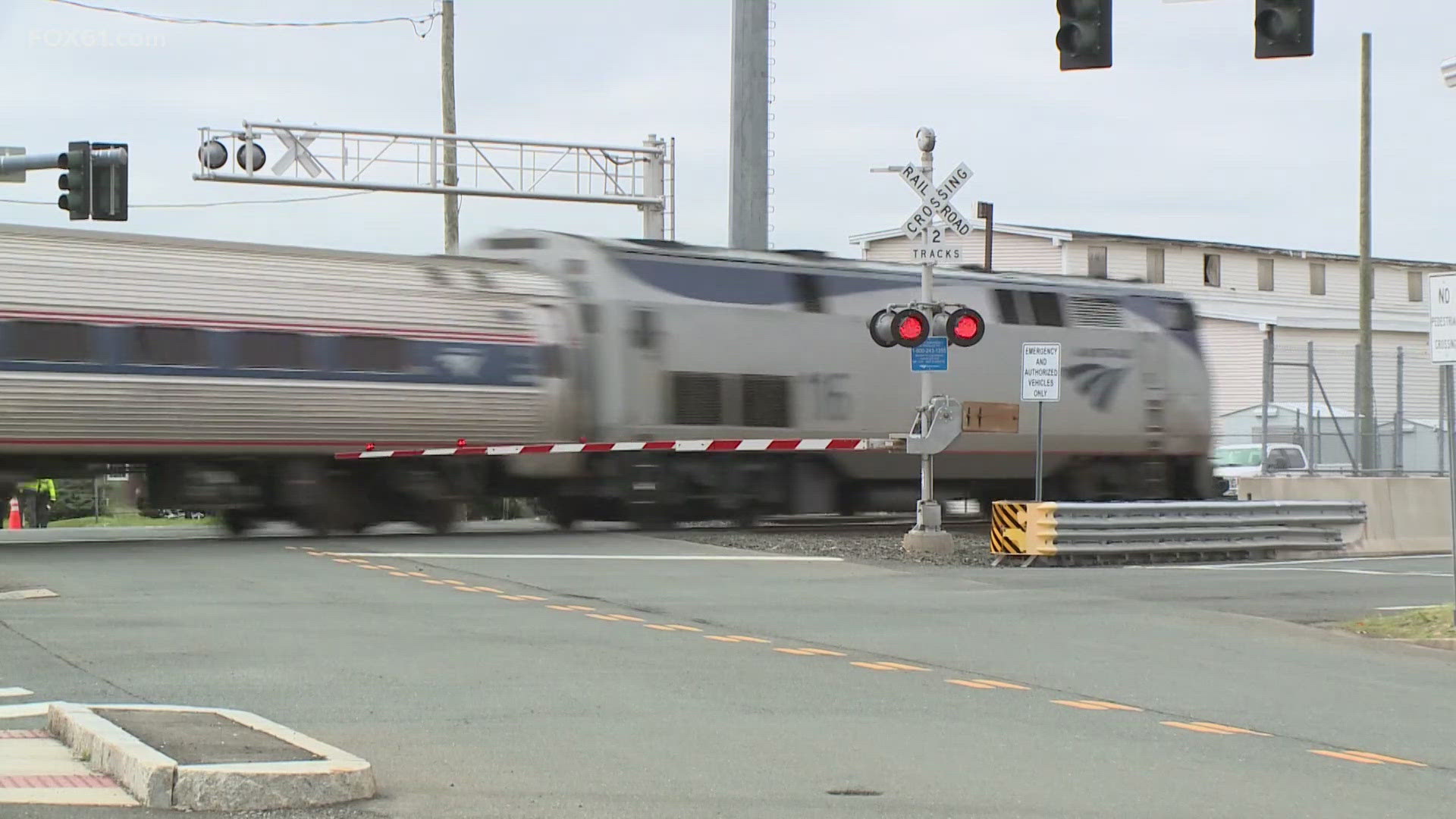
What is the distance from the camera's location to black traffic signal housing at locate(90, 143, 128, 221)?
917 inches

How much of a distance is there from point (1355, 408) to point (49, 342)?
71.2ft

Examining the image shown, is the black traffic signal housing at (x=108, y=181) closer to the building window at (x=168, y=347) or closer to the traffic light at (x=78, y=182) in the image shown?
the traffic light at (x=78, y=182)

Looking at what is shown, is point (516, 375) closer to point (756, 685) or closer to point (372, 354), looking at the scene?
point (372, 354)

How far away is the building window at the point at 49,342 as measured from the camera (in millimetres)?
19891

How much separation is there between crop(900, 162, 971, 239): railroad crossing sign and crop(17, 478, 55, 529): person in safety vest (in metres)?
14.3

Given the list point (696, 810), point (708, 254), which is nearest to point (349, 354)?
point (708, 254)

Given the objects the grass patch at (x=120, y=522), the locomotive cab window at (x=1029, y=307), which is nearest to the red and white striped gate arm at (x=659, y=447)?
the locomotive cab window at (x=1029, y=307)

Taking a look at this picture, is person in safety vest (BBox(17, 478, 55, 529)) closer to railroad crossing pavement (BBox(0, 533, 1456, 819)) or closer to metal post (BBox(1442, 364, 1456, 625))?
railroad crossing pavement (BBox(0, 533, 1456, 819))

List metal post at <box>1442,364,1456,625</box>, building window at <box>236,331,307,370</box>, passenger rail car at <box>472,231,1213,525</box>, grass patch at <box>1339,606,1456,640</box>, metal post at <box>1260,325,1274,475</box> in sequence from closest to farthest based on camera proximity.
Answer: metal post at <box>1442,364,1456,625</box>
grass patch at <box>1339,606,1456,640</box>
building window at <box>236,331,307,370</box>
passenger rail car at <box>472,231,1213,525</box>
metal post at <box>1260,325,1274,475</box>

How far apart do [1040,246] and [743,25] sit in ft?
108

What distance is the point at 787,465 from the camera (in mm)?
25484

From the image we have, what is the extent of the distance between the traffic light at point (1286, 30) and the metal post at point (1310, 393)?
12.2 metres

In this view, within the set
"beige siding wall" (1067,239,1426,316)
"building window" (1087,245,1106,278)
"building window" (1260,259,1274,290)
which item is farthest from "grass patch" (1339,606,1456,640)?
"building window" (1260,259,1274,290)

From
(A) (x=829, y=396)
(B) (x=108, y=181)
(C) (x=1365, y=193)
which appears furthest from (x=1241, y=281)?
(B) (x=108, y=181)
